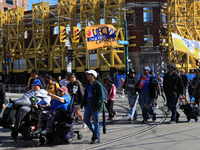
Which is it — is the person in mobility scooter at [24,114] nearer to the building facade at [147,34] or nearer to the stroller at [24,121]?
the stroller at [24,121]

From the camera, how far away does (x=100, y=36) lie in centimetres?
2898

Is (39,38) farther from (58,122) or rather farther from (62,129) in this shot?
(62,129)

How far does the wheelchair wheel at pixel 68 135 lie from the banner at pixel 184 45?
1436 cm

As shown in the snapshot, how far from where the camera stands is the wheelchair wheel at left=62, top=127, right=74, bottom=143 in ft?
24.3

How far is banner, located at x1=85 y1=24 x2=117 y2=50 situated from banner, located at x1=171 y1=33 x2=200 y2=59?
8.80m

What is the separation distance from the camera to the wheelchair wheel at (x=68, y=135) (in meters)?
7.41

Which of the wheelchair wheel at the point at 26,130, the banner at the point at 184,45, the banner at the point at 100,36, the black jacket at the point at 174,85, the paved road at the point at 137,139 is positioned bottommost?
the paved road at the point at 137,139

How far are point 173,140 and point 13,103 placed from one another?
3944mm

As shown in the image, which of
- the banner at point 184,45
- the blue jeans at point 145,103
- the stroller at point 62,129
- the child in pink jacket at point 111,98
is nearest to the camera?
the stroller at point 62,129

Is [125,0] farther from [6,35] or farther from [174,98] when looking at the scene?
[174,98]

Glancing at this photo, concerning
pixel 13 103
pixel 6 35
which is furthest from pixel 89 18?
pixel 13 103

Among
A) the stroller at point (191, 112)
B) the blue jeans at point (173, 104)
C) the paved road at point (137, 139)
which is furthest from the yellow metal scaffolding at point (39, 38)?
the paved road at point (137, 139)

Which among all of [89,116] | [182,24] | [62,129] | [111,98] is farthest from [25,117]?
[182,24]

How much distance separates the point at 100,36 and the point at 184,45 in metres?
9.53
